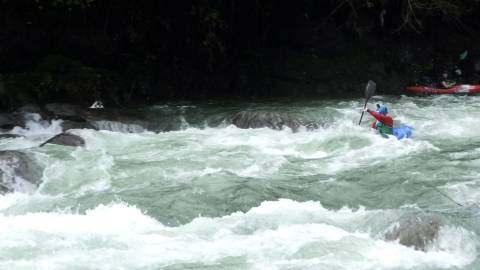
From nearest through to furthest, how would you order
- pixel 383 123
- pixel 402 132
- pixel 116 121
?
pixel 402 132 < pixel 383 123 < pixel 116 121

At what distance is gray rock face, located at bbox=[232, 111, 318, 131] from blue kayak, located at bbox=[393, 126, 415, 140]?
1326 millimetres

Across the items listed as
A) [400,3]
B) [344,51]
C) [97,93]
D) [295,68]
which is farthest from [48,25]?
[400,3]

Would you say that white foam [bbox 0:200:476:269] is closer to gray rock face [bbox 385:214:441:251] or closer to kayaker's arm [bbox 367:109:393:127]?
gray rock face [bbox 385:214:441:251]

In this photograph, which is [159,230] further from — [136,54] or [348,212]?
[136,54]

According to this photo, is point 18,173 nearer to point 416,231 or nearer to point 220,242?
point 220,242

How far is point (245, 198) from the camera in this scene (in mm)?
6355

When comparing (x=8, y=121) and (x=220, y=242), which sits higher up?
(x=8, y=121)

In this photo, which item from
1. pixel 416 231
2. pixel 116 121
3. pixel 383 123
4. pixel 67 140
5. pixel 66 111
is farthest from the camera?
pixel 66 111

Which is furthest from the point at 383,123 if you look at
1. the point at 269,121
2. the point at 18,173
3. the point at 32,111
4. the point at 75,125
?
the point at 32,111

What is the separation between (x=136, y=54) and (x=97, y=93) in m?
1.35

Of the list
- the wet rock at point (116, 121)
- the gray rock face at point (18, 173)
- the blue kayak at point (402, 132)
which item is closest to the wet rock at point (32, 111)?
the wet rock at point (116, 121)

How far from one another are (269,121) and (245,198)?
137 inches

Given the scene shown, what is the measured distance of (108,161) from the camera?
25.7 ft

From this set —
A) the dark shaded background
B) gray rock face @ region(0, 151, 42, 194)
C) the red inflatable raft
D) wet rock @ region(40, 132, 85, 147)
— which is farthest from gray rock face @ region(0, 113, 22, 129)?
the red inflatable raft
